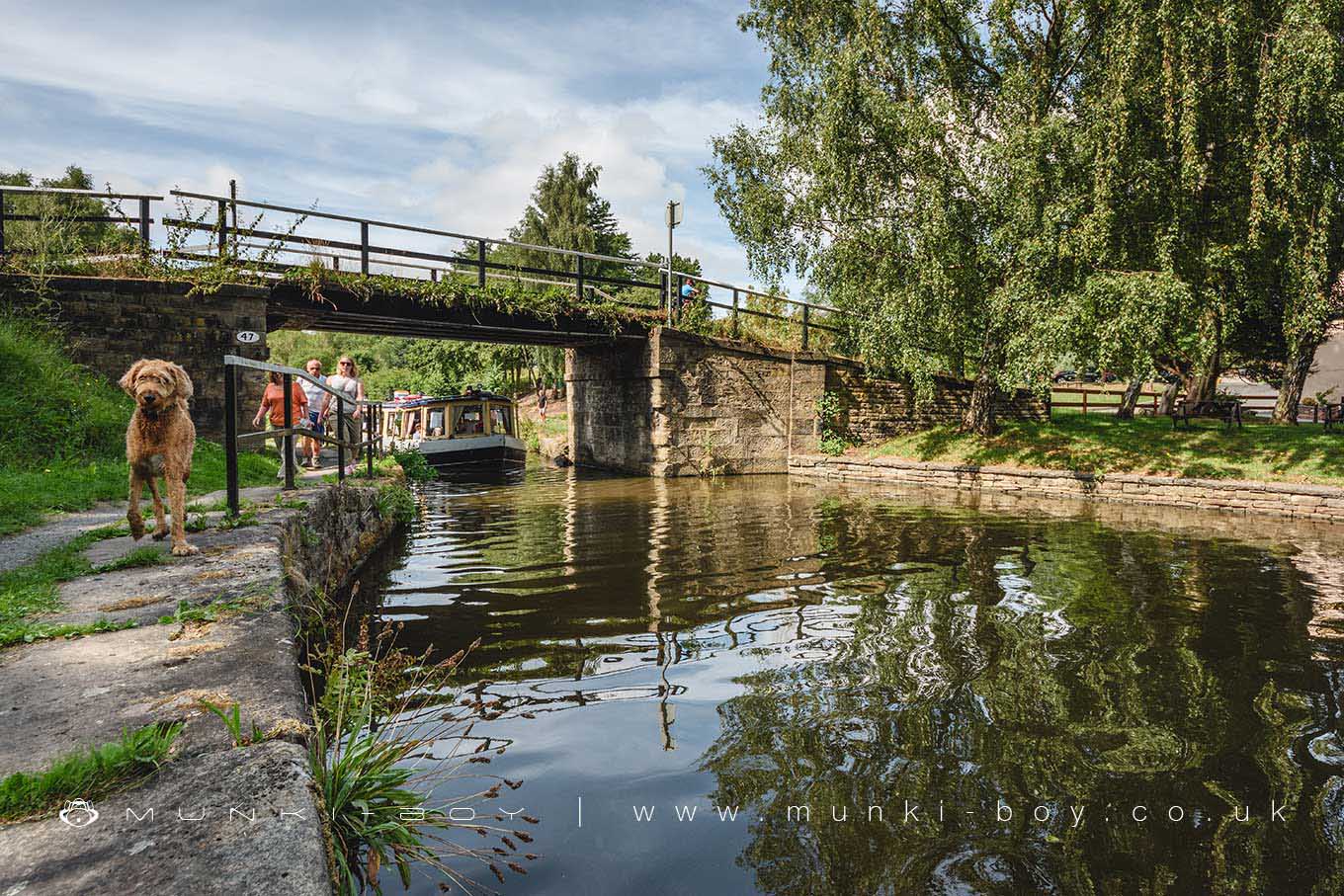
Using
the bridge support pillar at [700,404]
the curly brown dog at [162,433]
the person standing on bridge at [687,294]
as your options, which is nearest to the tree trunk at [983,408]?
the bridge support pillar at [700,404]

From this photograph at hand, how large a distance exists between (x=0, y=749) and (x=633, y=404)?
16299 millimetres

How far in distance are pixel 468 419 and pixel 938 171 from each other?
40.5 feet

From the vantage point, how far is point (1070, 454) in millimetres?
15750

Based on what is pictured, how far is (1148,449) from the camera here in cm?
1539

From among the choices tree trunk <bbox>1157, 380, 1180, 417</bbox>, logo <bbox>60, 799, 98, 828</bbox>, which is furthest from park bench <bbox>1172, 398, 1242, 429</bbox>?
logo <bbox>60, 799, 98, 828</bbox>

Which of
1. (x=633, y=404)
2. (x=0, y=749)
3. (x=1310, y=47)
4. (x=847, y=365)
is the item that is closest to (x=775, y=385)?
(x=847, y=365)

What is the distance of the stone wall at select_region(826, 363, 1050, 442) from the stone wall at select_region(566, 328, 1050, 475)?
0.10 ft

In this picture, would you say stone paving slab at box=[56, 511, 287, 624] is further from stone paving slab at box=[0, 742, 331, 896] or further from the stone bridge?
the stone bridge

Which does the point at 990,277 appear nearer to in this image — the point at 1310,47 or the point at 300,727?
the point at 1310,47

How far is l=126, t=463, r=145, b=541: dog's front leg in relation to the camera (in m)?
4.54

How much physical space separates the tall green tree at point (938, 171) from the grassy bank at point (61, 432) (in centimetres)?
1209

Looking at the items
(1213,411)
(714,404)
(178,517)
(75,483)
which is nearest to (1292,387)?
(1213,411)

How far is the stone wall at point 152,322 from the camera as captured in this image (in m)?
10.8

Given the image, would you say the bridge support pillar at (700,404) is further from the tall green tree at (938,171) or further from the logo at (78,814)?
the logo at (78,814)
